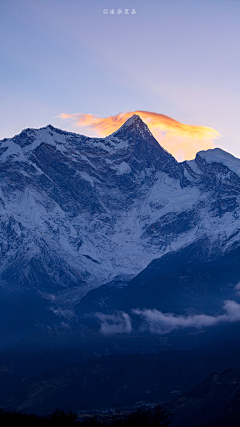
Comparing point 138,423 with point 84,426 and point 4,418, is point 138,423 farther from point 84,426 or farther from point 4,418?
point 4,418

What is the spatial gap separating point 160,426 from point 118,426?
A: 23.9 feet

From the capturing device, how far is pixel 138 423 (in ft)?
457

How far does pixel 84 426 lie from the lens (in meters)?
142

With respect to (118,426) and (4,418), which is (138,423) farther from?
(4,418)

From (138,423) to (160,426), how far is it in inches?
151

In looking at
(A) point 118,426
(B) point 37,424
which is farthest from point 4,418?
(A) point 118,426

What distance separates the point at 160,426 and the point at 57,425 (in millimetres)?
18516

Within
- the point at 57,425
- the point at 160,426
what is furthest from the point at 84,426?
the point at 160,426

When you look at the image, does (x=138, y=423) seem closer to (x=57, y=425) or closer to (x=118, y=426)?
(x=118, y=426)

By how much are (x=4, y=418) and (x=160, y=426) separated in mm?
29532

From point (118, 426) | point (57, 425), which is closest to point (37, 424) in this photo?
point (57, 425)

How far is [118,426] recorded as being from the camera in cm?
13838

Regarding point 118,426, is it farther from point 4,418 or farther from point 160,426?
point 4,418

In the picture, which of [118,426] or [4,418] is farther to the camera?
[4,418]
